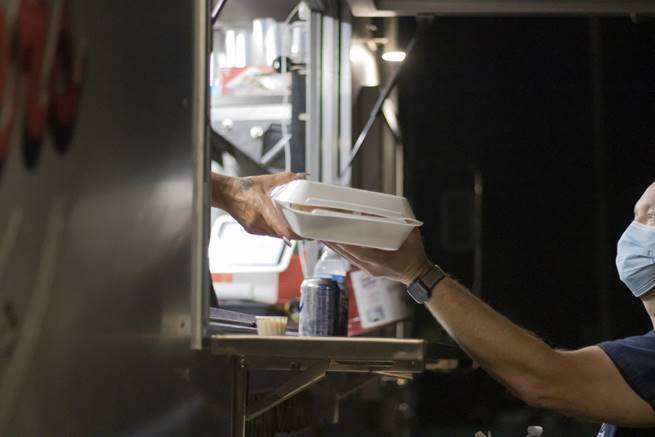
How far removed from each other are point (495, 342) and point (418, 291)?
176 mm

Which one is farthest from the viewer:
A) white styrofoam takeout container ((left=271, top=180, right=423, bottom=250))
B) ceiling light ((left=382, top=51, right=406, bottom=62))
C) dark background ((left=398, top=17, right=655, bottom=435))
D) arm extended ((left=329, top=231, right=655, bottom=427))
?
dark background ((left=398, top=17, right=655, bottom=435))

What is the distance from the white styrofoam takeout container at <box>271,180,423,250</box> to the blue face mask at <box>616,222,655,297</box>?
954 millimetres

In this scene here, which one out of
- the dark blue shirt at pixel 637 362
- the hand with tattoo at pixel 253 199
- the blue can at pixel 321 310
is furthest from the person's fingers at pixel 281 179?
the dark blue shirt at pixel 637 362

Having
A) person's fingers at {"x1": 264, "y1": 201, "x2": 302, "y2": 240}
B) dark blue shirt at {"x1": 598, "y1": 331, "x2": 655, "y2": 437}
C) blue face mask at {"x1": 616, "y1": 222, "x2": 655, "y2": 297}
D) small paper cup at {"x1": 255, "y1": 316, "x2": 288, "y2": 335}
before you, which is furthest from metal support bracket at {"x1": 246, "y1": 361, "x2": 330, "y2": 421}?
blue face mask at {"x1": 616, "y1": 222, "x2": 655, "y2": 297}

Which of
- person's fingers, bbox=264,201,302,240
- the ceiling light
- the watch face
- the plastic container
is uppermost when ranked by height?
the ceiling light

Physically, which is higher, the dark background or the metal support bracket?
the dark background

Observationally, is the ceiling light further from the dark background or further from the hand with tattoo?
the hand with tattoo

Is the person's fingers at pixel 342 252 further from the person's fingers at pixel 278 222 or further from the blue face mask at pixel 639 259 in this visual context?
the blue face mask at pixel 639 259

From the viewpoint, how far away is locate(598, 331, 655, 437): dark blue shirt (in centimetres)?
197

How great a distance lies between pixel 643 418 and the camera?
6.44 ft

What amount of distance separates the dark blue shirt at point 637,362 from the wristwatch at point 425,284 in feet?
1.44

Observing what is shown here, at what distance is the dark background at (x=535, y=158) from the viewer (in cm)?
482

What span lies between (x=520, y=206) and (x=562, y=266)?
1.16 ft

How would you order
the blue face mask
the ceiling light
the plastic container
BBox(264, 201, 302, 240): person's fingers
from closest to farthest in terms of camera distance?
BBox(264, 201, 302, 240): person's fingers → the blue face mask → the plastic container → the ceiling light
